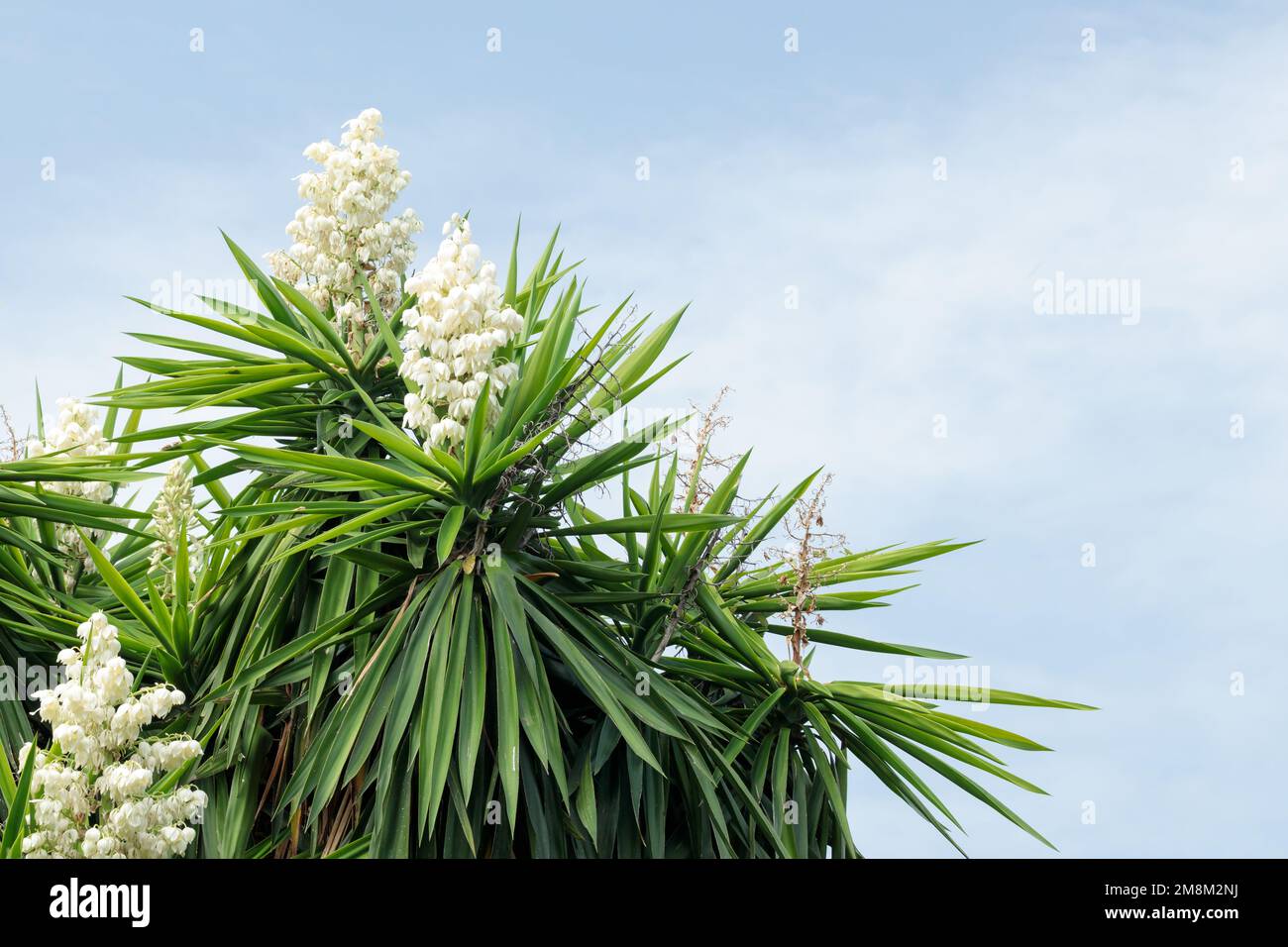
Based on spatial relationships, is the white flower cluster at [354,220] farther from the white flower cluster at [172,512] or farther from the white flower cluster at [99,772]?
the white flower cluster at [99,772]

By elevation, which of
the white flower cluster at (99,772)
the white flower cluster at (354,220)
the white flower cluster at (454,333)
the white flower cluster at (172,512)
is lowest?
the white flower cluster at (99,772)

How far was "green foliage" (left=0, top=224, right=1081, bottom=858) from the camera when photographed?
11.1 ft

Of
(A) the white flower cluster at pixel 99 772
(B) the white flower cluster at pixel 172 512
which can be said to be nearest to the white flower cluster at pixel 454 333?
(B) the white flower cluster at pixel 172 512

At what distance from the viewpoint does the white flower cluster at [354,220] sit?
3.96m

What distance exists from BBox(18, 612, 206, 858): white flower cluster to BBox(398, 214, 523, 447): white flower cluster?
3.11ft

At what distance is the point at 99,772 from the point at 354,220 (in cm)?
179

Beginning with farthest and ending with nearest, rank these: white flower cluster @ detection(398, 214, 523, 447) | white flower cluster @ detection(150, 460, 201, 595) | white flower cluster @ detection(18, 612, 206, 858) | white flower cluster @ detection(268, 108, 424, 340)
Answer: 1. white flower cluster @ detection(268, 108, 424, 340)
2. white flower cluster @ detection(150, 460, 201, 595)
3. white flower cluster @ detection(398, 214, 523, 447)
4. white flower cluster @ detection(18, 612, 206, 858)

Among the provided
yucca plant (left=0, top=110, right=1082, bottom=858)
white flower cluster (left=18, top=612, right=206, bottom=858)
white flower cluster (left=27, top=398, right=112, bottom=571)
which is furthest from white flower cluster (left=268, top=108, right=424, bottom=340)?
white flower cluster (left=18, top=612, right=206, bottom=858)

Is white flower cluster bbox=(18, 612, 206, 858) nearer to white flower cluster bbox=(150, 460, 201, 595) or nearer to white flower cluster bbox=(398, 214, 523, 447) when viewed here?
white flower cluster bbox=(150, 460, 201, 595)

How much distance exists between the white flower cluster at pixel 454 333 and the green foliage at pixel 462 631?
0.11 m

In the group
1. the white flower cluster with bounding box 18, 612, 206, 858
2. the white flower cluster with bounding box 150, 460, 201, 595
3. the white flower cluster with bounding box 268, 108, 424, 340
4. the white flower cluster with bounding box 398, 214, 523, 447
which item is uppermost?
the white flower cluster with bounding box 268, 108, 424, 340

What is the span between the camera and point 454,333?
130 inches
